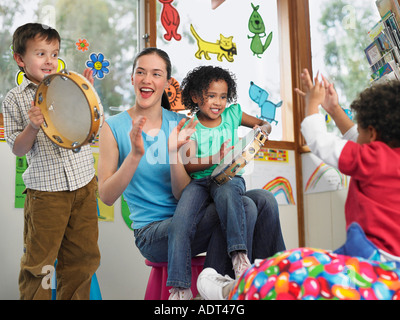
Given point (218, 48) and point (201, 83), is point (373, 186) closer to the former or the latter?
point (201, 83)

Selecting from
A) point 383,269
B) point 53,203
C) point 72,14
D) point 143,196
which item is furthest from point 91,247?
point 72,14

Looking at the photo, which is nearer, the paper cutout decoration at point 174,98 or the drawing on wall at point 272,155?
the paper cutout decoration at point 174,98

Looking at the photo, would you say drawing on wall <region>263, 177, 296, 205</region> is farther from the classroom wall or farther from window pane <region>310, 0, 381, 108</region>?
window pane <region>310, 0, 381, 108</region>

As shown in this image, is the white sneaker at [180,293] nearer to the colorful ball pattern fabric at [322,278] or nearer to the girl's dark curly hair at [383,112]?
the colorful ball pattern fabric at [322,278]

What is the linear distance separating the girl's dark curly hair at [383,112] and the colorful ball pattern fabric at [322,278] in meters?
0.31

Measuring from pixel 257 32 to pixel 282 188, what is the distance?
3.28 ft

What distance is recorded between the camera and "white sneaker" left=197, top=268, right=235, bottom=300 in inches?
45.6

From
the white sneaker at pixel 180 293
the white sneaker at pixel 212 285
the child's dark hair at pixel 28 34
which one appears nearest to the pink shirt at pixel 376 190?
the white sneaker at pixel 212 285

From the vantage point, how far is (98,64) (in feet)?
8.21

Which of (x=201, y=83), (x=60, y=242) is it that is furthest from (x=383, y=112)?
(x=60, y=242)

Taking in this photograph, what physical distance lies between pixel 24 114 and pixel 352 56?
2.01 m

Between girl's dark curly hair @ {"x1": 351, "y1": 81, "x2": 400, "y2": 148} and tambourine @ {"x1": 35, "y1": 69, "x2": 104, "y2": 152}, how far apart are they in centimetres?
72

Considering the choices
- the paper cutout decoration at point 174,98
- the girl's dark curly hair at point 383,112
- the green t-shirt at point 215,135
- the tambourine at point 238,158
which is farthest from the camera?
the paper cutout decoration at point 174,98

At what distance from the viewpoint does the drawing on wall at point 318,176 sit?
2.78 m
